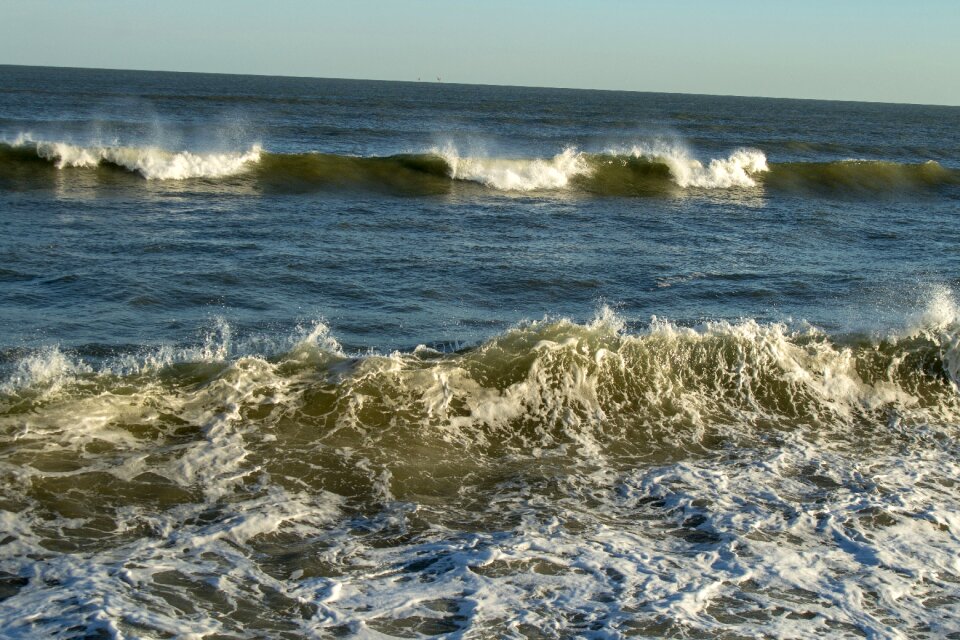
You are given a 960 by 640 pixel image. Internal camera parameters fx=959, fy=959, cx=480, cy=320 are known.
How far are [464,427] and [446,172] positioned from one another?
14492 millimetres

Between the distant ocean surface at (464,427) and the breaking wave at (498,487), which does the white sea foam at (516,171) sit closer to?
the distant ocean surface at (464,427)

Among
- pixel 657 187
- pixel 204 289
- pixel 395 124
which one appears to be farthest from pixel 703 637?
pixel 395 124

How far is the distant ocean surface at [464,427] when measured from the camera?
5242 mm

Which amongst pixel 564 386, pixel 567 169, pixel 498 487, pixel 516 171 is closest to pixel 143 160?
pixel 516 171

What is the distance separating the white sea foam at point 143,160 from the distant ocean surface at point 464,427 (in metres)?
2.83

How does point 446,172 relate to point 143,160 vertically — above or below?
above

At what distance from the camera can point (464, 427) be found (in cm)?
797

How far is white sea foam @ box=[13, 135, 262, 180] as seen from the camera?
772 inches

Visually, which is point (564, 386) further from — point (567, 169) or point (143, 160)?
point (567, 169)

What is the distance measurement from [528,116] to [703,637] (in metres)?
56.8

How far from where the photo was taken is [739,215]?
19.2m

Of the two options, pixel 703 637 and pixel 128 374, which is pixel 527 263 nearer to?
pixel 128 374

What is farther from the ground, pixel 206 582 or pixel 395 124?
pixel 395 124

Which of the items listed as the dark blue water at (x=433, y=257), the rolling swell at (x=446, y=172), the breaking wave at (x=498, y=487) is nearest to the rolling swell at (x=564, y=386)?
the breaking wave at (x=498, y=487)
